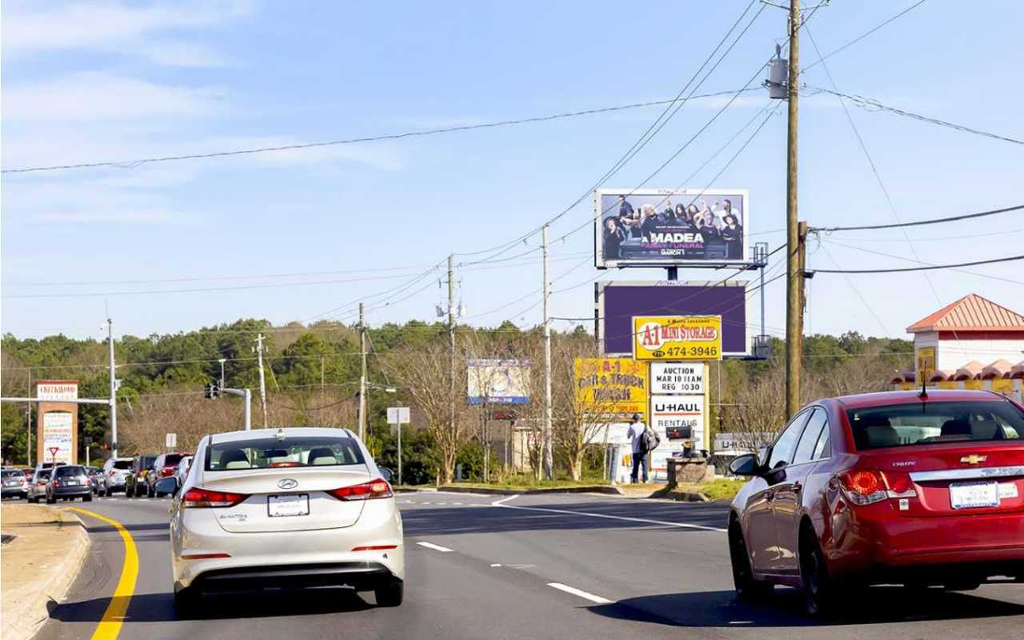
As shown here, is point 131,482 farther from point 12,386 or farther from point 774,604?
point 12,386

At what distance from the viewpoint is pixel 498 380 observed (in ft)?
235

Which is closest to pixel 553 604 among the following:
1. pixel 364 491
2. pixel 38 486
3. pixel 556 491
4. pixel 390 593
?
pixel 390 593

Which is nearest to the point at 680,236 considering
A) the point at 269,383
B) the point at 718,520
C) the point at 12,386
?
the point at 269,383

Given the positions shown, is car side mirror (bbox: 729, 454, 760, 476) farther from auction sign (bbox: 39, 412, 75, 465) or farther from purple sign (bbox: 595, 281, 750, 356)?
auction sign (bbox: 39, 412, 75, 465)

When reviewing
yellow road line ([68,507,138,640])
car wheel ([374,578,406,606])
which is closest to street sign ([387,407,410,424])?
yellow road line ([68,507,138,640])

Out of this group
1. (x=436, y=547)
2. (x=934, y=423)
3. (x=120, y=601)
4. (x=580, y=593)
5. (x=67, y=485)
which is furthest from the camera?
(x=67, y=485)

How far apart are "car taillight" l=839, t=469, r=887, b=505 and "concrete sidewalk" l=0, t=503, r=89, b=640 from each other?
612cm

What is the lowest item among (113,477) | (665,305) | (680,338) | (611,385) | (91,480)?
(113,477)

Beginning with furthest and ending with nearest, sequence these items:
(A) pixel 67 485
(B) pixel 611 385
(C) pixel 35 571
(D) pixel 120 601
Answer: (B) pixel 611 385 → (A) pixel 67 485 → (C) pixel 35 571 → (D) pixel 120 601

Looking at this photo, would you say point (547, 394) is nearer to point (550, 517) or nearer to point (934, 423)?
point (550, 517)

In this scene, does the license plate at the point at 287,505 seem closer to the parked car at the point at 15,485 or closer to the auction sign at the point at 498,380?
the parked car at the point at 15,485

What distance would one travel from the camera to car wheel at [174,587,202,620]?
1166 centimetres

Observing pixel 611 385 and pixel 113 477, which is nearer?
pixel 611 385

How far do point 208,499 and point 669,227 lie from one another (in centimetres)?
7148
